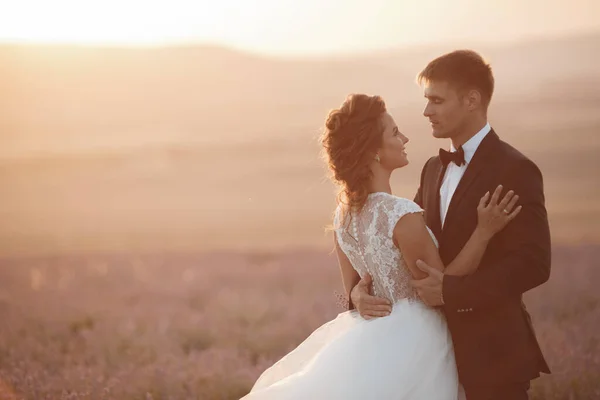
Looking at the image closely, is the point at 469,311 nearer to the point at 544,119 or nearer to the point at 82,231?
the point at 544,119

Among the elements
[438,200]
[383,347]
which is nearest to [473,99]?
[438,200]

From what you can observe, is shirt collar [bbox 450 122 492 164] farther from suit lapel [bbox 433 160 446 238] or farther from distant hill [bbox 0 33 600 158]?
distant hill [bbox 0 33 600 158]

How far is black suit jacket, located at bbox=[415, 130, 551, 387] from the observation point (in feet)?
8.05

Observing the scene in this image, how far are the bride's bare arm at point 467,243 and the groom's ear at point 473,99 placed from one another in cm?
38

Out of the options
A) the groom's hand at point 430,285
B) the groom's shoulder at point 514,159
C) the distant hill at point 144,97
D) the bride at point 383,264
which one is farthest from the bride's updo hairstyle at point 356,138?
the distant hill at point 144,97

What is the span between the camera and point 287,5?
505cm

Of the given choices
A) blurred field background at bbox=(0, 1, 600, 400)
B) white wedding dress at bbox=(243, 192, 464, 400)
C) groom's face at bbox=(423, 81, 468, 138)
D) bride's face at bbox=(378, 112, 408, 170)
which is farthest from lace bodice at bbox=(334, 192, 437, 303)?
blurred field background at bbox=(0, 1, 600, 400)

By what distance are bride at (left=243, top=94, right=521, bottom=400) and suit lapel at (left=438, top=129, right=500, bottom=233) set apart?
85 millimetres

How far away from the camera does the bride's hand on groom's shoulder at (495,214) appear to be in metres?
2.40

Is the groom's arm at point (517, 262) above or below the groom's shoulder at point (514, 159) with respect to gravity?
below

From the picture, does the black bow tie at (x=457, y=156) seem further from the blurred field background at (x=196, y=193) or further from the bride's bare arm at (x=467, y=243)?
the blurred field background at (x=196, y=193)

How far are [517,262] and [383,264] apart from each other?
398 mm

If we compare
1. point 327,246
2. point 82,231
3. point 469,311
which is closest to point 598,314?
point 327,246

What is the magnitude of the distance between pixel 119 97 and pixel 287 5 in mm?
1295
